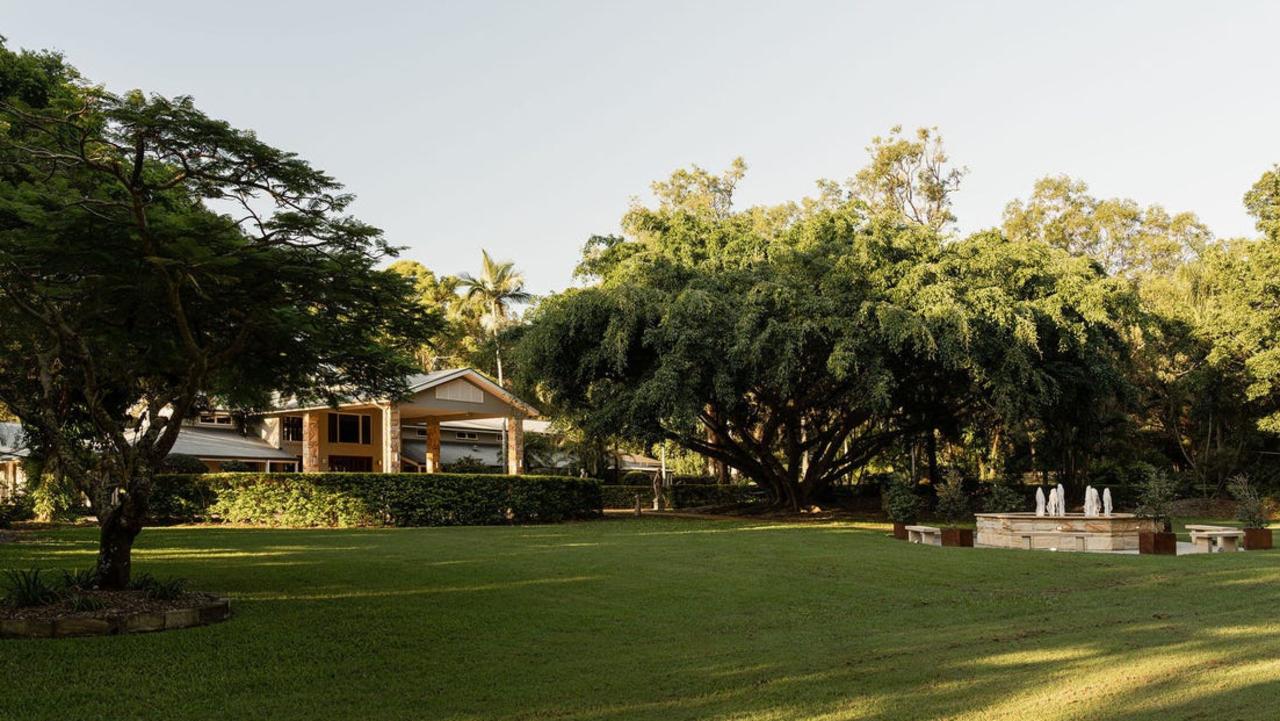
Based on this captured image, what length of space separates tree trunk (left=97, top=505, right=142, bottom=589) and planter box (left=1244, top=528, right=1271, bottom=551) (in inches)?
798

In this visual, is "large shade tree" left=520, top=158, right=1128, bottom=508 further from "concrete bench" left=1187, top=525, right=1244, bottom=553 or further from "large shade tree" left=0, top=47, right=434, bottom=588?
"large shade tree" left=0, top=47, right=434, bottom=588

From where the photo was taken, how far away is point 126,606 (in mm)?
10844

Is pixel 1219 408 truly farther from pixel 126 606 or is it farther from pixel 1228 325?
pixel 126 606

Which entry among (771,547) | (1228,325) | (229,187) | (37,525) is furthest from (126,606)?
(1228,325)

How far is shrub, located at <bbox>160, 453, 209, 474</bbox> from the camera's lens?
34875 millimetres

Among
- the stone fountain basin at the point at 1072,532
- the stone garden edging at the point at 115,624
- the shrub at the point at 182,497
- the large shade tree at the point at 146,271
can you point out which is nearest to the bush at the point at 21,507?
the shrub at the point at 182,497

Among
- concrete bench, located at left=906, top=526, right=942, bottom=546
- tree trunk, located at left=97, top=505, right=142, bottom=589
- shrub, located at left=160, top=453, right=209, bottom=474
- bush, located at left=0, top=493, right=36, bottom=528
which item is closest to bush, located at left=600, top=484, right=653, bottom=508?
shrub, located at left=160, top=453, right=209, bottom=474

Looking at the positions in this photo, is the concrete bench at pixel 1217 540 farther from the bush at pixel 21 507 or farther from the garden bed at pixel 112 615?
the bush at pixel 21 507

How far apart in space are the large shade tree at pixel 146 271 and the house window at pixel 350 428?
97.1 ft

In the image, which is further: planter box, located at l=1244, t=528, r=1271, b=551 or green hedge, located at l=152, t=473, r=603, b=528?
green hedge, located at l=152, t=473, r=603, b=528

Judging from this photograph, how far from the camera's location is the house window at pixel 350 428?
4344 centimetres

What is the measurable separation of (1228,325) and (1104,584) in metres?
25.1

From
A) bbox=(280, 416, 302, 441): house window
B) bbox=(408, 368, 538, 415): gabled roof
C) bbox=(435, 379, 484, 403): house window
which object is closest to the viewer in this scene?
bbox=(408, 368, 538, 415): gabled roof

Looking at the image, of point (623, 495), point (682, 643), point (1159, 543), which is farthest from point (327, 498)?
point (1159, 543)
